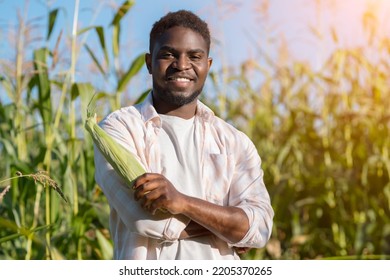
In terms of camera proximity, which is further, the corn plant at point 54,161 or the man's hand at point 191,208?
the corn plant at point 54,161

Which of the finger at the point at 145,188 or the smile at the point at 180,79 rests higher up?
the smile at the point at 180,79

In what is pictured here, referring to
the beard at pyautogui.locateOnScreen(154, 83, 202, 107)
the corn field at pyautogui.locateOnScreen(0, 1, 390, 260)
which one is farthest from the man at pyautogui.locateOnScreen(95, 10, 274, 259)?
the corn field at pyautogui.locateOnScreen(0, 1, 390, 260)

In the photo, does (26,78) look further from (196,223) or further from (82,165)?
(196,223)

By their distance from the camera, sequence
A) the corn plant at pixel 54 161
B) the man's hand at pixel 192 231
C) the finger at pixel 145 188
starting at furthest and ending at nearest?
the corn plant at pixel 54 161, the man's hand at pixel 192 231, the finger at pixel 145 188

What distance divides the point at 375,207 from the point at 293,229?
16.8 inches

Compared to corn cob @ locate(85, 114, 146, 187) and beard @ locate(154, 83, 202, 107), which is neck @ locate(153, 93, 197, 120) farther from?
corn cob @ locate(85, 114, 146, 187)

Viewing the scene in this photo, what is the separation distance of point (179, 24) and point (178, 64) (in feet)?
0.30

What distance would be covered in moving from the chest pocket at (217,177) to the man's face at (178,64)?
13cm

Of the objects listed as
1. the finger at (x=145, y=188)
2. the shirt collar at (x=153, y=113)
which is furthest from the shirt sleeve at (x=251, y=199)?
the finger at (x=145, y=188)

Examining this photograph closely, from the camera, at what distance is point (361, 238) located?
10.4 ft

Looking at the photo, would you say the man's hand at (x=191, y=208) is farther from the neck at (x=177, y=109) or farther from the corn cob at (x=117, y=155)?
the neck at (x=177, y=109)

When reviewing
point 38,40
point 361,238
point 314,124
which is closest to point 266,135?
point 314,124

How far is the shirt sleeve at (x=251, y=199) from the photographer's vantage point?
1319mm

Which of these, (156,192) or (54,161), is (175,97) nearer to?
(156,192)
